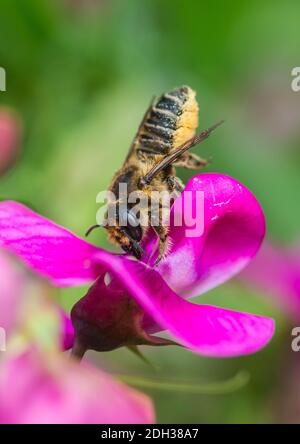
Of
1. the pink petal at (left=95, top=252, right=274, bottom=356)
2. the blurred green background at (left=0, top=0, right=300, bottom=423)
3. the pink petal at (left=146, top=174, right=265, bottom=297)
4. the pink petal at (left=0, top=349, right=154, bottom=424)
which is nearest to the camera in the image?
the pink petal at (left=0, top=349, right=154, bottom=424)

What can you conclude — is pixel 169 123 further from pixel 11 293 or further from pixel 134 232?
pixel 11 293

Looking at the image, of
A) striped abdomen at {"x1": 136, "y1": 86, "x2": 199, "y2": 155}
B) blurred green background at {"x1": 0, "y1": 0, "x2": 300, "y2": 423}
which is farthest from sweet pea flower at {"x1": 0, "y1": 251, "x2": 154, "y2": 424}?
blurred green background at {"x1": 0, "y1": 0, "x2": 300, "y2": 423}

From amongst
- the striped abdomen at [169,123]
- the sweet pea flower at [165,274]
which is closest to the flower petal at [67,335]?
the sweet pea flower at [165,274]

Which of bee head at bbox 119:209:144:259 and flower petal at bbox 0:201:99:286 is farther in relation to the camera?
bee head at bbox 119:209:144:259

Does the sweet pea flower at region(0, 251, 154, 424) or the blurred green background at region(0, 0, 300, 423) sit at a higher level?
→ the sweet pea flower at region(0, 251, 154, 424)

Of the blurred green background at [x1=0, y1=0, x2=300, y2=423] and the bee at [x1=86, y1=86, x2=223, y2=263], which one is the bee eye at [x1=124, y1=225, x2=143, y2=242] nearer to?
the bee at [x1=86, y1=86, x2=223, y2=263]

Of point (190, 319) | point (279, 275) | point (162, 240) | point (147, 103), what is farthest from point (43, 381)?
point (147, 103)
